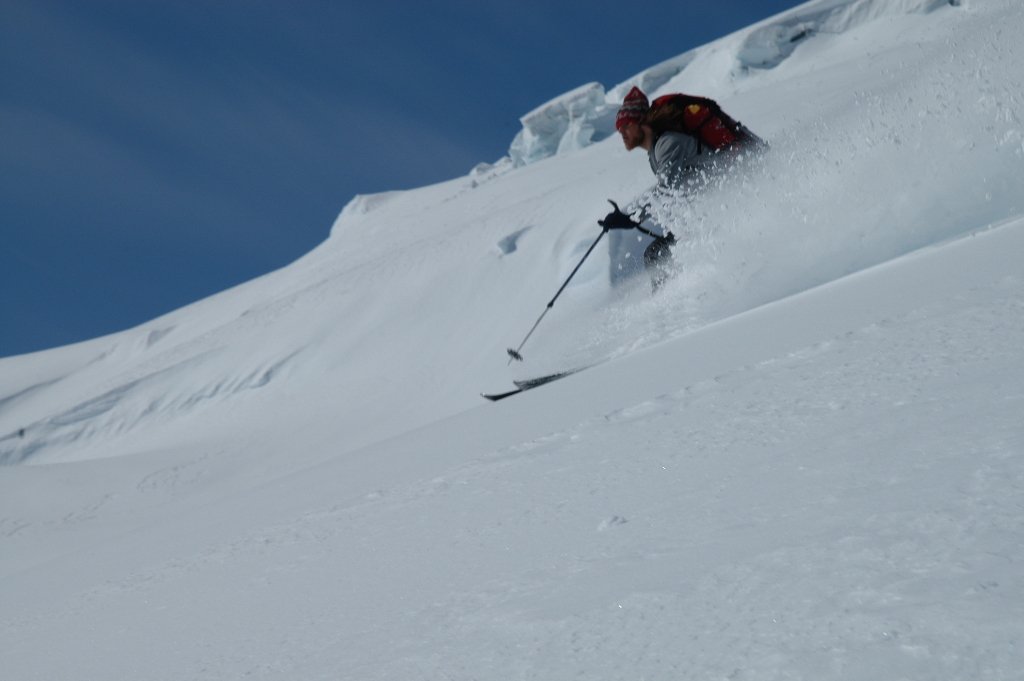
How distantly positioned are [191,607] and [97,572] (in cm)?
89

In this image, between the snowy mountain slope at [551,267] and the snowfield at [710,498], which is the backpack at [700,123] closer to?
the snowfield at [710,498]

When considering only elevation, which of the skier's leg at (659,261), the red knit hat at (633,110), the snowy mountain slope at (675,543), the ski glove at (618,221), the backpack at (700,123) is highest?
the red knit hat at (633,110)

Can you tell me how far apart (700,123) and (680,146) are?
0.74 ft

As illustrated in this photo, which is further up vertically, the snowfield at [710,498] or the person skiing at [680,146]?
the person skiing at [680,146]

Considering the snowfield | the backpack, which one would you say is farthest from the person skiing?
the snowfield

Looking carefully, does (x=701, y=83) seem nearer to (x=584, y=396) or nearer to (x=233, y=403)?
(x=233, y=403)

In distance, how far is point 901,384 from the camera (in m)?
1.47

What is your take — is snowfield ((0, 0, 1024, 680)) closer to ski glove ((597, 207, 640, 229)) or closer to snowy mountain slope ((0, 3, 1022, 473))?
snowy mountain slope ((0, 3, 1022, 473))

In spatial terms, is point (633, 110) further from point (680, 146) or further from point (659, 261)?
point (659, 261)

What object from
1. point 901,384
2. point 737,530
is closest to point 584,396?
point 901,384

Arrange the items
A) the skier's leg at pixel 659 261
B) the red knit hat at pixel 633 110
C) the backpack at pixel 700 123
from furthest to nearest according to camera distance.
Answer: the red knit hat at pixel 633 110 < the backpack at pixel 700 123 < the skier's leg at pixel 659 261

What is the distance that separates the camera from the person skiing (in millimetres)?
5562

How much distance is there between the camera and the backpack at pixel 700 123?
561cm

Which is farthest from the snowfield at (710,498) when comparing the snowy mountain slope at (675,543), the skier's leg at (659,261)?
the skier's leg at (659,261)
